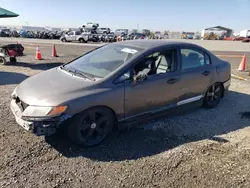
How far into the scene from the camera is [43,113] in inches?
117

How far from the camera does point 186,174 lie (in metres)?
2.89

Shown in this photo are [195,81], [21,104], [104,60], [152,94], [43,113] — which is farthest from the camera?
[195,81]

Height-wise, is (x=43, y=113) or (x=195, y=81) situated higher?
(x=195, y=81)

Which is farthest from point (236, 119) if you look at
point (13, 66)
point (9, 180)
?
point (13, 66)

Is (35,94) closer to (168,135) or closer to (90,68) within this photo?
(90,68)

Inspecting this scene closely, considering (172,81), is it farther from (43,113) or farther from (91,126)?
(43,113)

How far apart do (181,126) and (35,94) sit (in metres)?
2.53

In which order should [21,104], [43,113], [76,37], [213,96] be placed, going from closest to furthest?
1. [43,113]
2. [21,104]
3. [213,96]
4. [76,37]

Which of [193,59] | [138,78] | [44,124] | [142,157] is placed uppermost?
[193,59]

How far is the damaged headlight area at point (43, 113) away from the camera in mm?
2965

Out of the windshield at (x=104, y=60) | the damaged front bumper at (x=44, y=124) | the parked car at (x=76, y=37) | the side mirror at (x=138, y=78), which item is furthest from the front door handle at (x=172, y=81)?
the parked car at (x=76, y=37)

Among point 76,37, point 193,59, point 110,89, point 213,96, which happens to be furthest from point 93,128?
point 76,37

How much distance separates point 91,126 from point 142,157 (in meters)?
0.85

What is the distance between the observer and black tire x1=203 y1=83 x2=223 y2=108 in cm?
500
